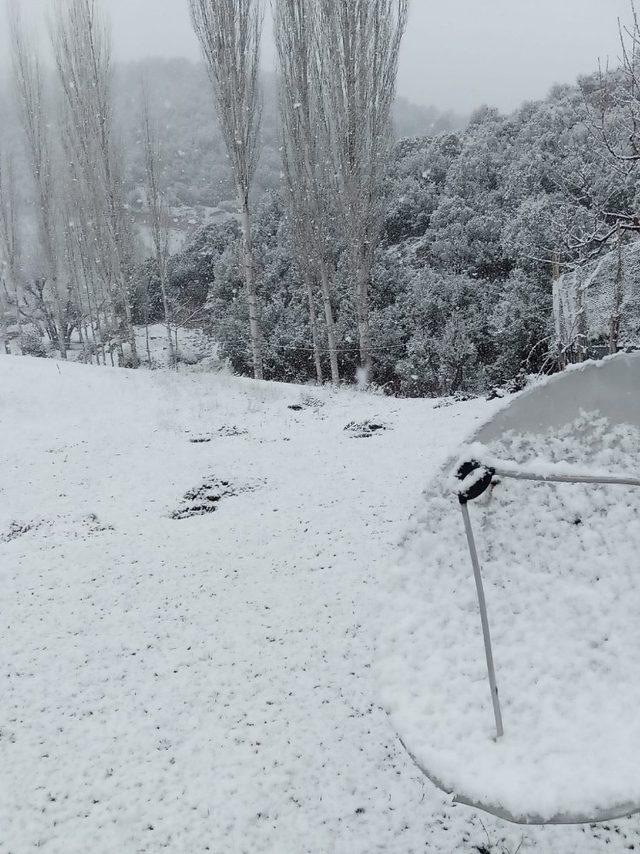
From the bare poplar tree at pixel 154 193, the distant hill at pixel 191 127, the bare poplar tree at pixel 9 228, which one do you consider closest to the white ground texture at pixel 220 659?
the bare poplar tree at pixel 154 193

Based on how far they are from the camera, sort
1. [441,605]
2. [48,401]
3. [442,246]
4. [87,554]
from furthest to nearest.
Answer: [442,246] < [48,401] < [87,554] < [441,605]

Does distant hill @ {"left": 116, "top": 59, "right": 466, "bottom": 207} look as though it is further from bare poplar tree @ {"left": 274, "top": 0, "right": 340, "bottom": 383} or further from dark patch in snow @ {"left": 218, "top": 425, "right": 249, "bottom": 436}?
dark patch in snow @ {"left": 218, "top": 425, "right": 249, "bottom": 436}

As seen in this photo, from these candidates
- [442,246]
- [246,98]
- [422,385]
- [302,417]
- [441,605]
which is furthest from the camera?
[442,246]

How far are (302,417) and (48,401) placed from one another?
16.6 feet

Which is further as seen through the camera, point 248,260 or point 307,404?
point 248,260

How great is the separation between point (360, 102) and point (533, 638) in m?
14.3

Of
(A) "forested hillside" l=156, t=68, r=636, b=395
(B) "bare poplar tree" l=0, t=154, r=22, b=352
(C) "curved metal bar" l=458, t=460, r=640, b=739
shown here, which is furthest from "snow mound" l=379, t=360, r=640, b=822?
(B) "bare poplar tree" l=0, t=154, r=22, b=352

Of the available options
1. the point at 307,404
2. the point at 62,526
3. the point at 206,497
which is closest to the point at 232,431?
the point at 307,404

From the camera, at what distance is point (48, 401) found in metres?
10.7

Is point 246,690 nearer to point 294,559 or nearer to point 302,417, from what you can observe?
point 294,559

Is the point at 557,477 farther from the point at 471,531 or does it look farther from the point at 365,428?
the point at 365,428

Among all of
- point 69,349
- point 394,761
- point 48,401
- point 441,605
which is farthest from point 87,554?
point 69,349

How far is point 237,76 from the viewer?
13.3 meters

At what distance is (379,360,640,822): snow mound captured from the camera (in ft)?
4.57
